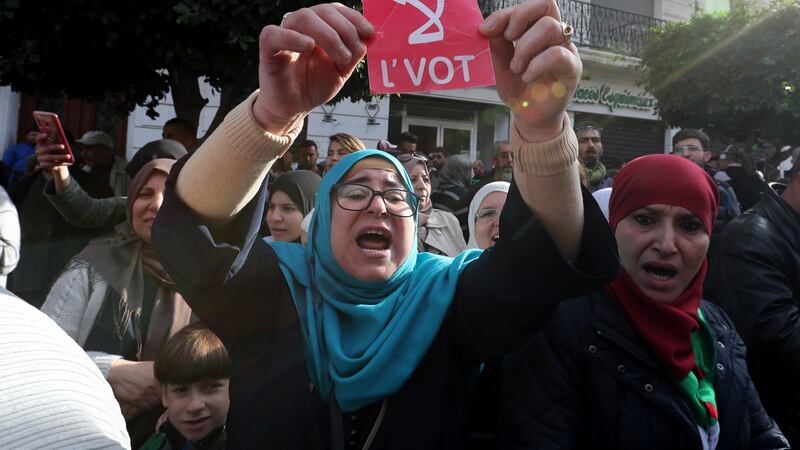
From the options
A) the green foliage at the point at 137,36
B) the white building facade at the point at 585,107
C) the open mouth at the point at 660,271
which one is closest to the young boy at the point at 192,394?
the open mouth at the point at 660,271

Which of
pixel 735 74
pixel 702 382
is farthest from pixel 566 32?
pixel 735 74

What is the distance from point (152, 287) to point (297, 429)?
1509 millimetres

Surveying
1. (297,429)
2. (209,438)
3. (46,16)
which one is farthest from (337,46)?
(46,16)

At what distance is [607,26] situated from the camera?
17.9 m

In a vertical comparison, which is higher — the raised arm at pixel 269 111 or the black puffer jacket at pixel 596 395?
the raised arm at pixel 269 111

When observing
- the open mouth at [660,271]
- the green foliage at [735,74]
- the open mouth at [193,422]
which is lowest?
the open mouth at [193,422]

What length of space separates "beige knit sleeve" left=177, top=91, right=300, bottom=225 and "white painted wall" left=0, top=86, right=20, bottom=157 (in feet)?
37.3

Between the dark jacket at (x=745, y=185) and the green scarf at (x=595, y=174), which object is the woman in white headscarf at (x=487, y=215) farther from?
the dark jacket at (x=745, y=185)

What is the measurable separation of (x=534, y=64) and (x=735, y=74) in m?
11.9

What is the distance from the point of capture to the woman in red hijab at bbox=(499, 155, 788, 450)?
6.43ft

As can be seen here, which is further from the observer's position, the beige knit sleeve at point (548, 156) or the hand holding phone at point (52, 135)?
the hand holding phone at point (52, 135)

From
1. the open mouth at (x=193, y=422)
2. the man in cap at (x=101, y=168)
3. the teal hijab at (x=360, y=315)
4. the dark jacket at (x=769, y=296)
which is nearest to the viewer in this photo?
the teal hijab at (x=360, y=315)

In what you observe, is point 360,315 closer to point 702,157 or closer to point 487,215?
point 487,215

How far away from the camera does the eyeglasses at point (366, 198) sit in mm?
2021
